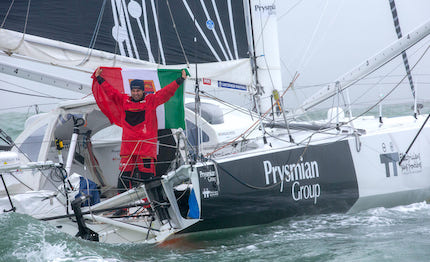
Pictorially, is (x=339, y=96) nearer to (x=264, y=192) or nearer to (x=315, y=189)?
(x=315, y=189)

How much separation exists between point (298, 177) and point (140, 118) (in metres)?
1.59

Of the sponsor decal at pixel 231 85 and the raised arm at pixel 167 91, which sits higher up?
the sponsor decal at pixel 231 85

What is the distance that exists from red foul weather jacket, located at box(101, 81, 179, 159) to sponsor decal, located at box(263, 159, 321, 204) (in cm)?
108

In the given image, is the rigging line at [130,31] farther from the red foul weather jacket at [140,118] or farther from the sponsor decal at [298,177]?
the sponsor decal at [298,177]

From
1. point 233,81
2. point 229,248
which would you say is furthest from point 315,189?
point 233,81

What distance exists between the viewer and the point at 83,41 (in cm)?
569

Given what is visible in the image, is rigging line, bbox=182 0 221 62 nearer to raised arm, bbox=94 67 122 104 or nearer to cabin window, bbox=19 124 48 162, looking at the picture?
raised arm, bbox=94 67 122 104

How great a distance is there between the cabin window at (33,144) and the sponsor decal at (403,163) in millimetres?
3512

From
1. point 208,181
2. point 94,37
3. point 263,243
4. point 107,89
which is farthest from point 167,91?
Answer: point 263,243

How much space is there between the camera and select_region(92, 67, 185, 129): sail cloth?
5.14 metres

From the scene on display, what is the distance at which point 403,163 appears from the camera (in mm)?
5766

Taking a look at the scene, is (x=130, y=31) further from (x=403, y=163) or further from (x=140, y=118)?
(x=403, y=163)

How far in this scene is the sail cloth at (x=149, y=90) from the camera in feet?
16.9

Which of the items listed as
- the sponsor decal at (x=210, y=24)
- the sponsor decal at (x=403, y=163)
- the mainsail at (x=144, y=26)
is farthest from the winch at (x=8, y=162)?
the sponsor decal at (x=403, y=163)
